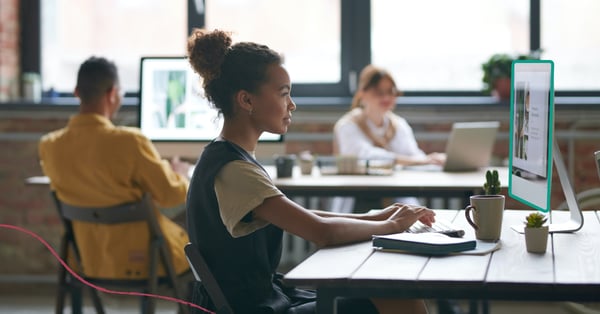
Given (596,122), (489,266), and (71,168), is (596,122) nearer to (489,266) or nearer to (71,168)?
(71,168)

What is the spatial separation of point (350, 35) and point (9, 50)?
1.95 meters

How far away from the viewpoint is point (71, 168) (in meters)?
3.54

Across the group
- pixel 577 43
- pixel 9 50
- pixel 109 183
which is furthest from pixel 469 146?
pixel 9 50

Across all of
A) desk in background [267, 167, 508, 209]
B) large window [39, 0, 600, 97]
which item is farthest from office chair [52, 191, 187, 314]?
large window [39, 0, 600, 97]

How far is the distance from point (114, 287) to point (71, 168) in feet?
1.49

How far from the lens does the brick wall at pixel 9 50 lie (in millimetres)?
5523

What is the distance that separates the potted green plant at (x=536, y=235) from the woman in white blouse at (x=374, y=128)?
9.10 feet

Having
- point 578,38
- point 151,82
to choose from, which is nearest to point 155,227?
point 151,82

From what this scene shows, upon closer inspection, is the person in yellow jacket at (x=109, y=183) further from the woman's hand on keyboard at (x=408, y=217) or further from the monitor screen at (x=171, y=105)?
the woman's hand on keyboard at (x=408, y=217)

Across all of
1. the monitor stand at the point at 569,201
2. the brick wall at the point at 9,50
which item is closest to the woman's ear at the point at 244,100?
the monitor stand at the point at 569,201

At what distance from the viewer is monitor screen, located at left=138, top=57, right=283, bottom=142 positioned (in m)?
4.41

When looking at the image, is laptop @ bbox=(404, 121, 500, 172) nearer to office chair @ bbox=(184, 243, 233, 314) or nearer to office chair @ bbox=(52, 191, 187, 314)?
office chair @ bbox=(52, 191, 187, 314)

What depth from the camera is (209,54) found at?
2490 mm

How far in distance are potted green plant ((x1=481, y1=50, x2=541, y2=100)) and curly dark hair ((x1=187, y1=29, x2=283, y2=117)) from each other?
2.92m
